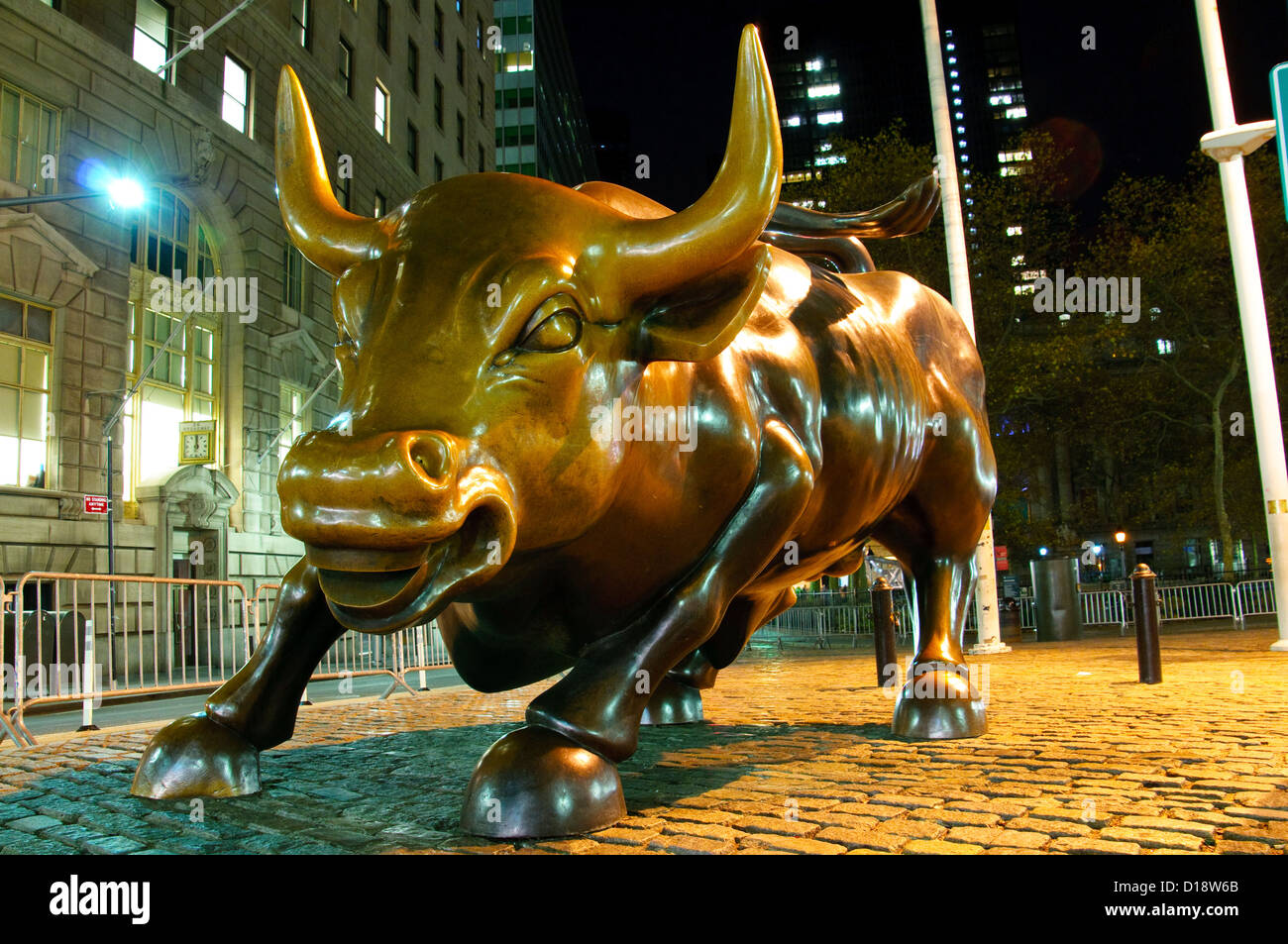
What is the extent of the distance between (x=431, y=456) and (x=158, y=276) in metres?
16.9

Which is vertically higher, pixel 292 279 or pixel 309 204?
pixel 292 279

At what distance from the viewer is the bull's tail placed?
4238mm

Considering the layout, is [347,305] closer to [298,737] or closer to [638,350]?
[638,350]

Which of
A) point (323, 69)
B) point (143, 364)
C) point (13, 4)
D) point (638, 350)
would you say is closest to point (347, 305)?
→ point (638, 350)

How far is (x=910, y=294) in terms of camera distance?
4.02 meters

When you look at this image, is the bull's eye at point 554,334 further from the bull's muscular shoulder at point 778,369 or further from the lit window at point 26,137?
the lit window at point 26,137

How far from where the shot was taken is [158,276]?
16188 millimetres

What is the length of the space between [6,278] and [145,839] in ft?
45.4

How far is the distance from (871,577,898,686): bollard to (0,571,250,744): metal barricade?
17.0 feet

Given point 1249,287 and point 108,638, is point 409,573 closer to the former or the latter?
point 108,638

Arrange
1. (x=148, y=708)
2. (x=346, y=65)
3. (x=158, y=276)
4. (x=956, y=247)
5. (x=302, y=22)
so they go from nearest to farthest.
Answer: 1. (x=148, y=708)
2. (x=956, y=247)
3. (x=158, y=276)
4. (x=302, y=22)
5. (x=346, y=65)

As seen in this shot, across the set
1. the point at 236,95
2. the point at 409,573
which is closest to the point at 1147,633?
the point at 409,573

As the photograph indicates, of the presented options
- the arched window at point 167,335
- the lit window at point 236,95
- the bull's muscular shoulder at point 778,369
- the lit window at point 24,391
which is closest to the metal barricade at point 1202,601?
the bull's muscular shoulder at point 778,369

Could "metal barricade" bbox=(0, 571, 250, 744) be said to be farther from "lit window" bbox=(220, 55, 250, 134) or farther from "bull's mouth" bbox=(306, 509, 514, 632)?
"lit window" bbox=(220, 55, 250, 134)
